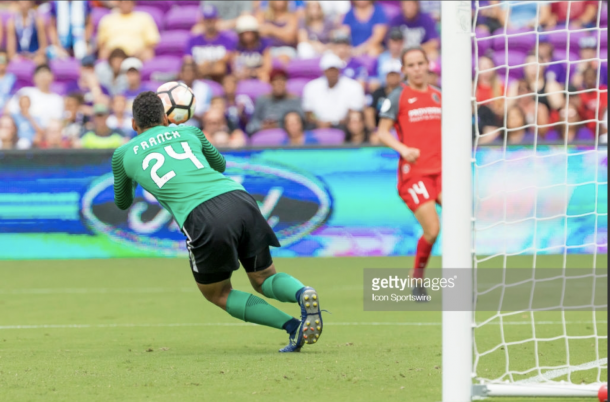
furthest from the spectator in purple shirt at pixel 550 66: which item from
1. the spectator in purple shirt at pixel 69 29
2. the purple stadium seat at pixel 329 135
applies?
the spectator in purple shirt at pixel 69 29

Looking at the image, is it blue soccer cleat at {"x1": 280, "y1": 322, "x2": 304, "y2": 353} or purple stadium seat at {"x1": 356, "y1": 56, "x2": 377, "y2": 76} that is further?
purple stadium seat at {"x1": 356, "y1": 56, "x2": 377, "y2": 76}

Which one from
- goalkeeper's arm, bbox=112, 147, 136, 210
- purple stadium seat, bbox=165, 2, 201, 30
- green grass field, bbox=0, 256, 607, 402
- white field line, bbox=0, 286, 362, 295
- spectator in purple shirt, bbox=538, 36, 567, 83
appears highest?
purple stadium seat, bbox=165, 2, 201, 30

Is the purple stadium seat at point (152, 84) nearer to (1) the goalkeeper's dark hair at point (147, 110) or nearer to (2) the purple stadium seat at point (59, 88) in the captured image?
(2) the purple stadium seat at point (59, 88)

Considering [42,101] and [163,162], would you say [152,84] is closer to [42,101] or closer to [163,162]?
[42,101]

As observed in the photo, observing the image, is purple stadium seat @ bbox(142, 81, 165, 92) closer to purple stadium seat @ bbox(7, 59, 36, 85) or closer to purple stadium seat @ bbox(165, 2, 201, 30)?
purple stadium seat @ bbox(165, 2, 201, 30)

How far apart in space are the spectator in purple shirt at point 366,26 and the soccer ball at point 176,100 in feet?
30.6

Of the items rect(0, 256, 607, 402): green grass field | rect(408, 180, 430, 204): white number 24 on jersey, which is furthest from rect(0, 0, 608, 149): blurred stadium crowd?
rect(408, 180, 430, 204): white number 24 on jersey

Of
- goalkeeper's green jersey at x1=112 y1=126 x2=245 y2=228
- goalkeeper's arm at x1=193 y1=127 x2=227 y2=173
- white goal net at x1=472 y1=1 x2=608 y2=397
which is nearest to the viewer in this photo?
white goal net at x1=472 y1=1 x2=608 y2=397

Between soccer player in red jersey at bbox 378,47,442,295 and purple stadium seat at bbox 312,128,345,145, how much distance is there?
4.52m

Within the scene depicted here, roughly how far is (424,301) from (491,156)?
4.23m

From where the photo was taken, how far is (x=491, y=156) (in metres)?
11.7

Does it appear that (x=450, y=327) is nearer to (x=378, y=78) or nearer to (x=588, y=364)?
(x=588, y=364)

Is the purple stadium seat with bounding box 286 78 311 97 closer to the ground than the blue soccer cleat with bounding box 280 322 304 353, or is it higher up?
higher up

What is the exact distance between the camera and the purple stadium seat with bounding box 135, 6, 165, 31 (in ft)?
52.6
